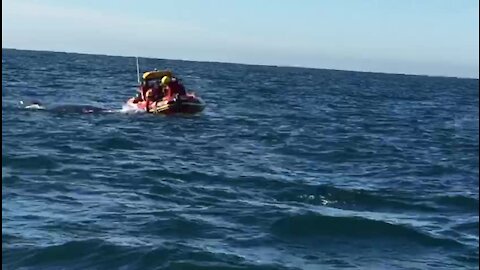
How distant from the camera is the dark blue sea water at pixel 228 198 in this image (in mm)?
9711

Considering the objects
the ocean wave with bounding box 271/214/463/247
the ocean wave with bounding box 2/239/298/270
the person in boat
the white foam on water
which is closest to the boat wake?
the white foam on water

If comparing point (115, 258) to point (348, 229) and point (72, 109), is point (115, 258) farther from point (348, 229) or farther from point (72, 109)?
point (72, 109)

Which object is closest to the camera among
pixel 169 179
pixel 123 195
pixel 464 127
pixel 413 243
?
pixel 413 243

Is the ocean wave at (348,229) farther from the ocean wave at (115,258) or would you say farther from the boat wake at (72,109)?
the boat wake at (72,109)

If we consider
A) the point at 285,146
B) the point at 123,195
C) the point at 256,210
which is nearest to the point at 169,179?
the point at 123,195

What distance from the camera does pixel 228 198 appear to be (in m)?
13.3

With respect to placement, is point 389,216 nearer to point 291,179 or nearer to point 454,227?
point 454,227

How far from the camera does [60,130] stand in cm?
2273

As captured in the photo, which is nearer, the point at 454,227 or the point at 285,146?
the point at 454,227

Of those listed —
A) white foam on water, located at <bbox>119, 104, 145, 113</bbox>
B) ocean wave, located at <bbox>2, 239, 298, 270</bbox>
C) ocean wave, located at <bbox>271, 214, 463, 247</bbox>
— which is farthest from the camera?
white foam on water, located at <bbox>119, 104, 145, 113</bbox>

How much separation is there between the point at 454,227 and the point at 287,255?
11.4ft

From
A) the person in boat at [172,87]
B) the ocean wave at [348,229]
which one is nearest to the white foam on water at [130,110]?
the person in boat at [172,87]

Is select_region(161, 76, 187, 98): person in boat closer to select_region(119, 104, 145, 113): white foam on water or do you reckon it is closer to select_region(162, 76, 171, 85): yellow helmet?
select_region(162, 76, 171, 85): yellow helmet

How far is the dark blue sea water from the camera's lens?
9.71 metres
